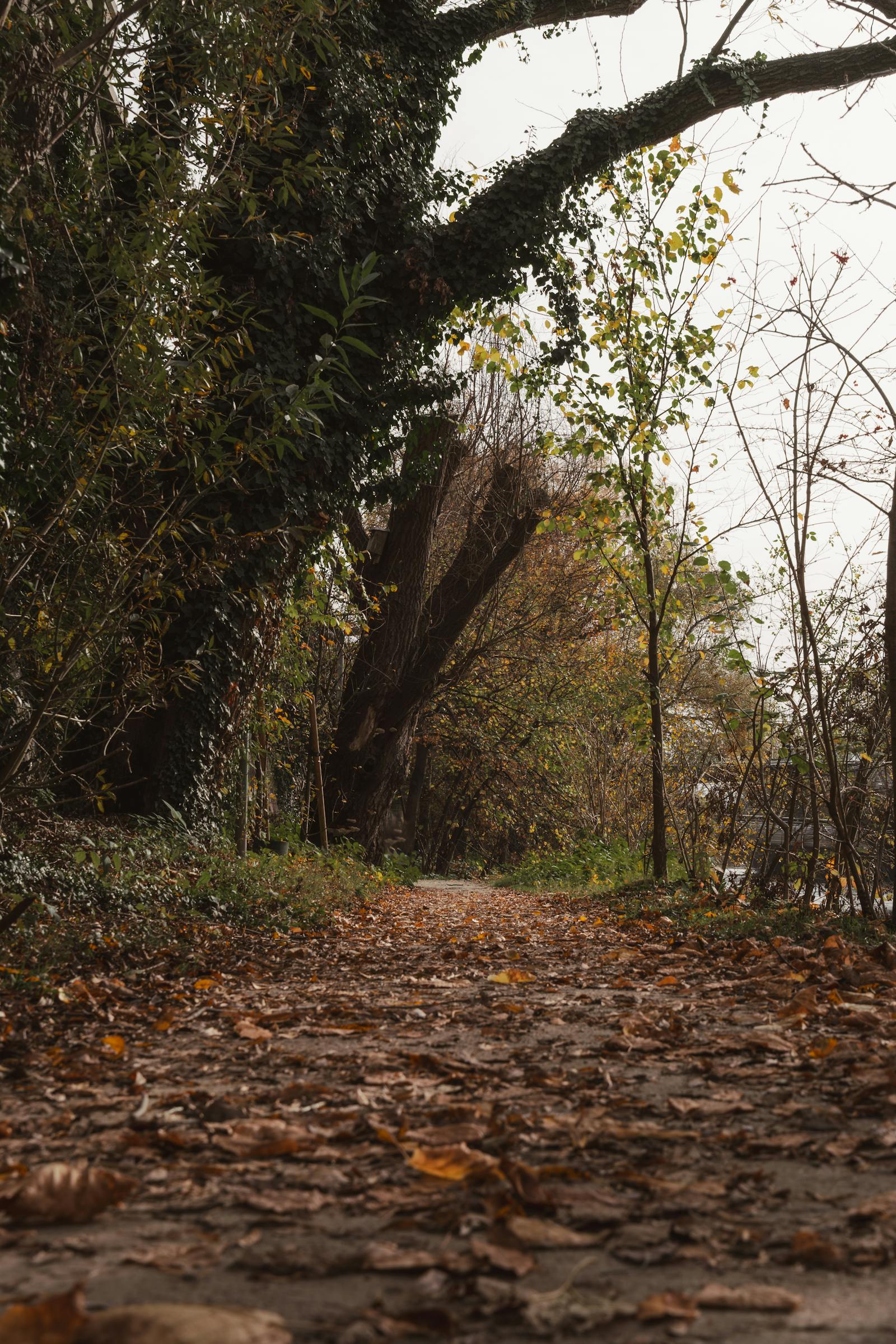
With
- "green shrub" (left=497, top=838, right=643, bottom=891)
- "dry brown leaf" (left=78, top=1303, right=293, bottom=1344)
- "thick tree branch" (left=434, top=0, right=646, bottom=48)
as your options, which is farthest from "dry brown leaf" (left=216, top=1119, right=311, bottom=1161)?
"thick tree branch" (left=434, top=0, right=646, bottom=48)

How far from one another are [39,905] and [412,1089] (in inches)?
101

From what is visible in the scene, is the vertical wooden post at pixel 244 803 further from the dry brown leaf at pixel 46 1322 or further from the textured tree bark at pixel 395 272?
the dry brown leaf at pixel 46 1322

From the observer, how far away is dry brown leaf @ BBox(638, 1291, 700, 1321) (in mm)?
1258

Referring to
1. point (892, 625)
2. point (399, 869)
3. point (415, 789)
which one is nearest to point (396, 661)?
point (399, 869)

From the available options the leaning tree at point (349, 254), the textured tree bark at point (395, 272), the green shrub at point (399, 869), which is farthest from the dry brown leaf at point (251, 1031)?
the green shrub at point (399, 869)

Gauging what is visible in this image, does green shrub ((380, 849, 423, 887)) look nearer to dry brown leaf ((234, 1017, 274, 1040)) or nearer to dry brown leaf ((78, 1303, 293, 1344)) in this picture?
dry brown leaf ((234, 1017, 274, 1040))

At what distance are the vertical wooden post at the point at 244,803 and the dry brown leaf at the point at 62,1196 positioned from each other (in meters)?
5.94

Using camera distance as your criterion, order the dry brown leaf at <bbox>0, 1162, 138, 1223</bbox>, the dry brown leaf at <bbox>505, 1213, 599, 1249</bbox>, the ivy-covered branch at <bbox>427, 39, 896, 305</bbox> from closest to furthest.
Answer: the dry brown leaf at <bbox>505, 1213, 599, 1249</bbox>, the dry brown leaf at <bbox>0, 1162, 138, 1223</bbox>, the ivy-covered branch at <bbox>427, 39, 896, 305</bbox>

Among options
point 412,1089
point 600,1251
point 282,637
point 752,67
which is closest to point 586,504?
point 282,637

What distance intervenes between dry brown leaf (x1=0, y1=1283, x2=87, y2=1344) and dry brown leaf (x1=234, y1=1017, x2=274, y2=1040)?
6.79 ft

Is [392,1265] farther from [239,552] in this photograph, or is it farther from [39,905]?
[239,552]

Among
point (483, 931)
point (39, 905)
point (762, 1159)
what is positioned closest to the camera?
point (762, 1159)

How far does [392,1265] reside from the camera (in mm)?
1417

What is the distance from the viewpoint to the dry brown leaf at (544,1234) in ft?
4.93
